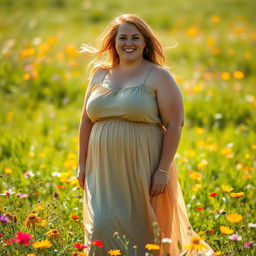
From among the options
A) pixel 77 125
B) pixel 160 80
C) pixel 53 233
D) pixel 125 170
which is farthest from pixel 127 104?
pixel 77 125

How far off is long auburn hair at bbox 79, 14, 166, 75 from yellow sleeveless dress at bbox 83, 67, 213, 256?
264 millimetres

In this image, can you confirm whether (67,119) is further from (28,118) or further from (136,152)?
(136,152)

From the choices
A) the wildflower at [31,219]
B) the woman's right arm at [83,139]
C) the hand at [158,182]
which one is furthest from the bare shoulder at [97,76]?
the wildflower at [31,219]

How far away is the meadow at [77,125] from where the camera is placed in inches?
109

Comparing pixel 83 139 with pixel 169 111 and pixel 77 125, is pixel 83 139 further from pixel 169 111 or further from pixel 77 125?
pixel 77 125

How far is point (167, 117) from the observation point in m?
2.70

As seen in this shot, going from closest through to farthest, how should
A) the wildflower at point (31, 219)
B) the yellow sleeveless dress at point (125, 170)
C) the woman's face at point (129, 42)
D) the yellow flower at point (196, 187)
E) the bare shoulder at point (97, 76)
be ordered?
the wildflower at point (31, 219), the yellow sleeveless dress at point (125, 170), the woman's face at point (129, 42), the bare shoulder at point (97, 76), the yellow flower at point (196, 187)

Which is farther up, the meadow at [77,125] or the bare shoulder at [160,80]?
the bare shoulder at [160,80]

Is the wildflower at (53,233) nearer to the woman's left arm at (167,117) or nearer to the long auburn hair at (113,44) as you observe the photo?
the woman's left arm at (167,117)

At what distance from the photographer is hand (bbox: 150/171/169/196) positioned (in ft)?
8.73

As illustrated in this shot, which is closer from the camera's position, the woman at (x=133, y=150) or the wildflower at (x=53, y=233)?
the wildflower at (x=53, y=233)

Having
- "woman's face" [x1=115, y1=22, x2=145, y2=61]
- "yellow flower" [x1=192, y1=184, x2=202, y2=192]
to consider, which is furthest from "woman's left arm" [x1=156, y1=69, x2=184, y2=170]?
"yellow flower" [x1=192, y1=184, x2=202, y2=192]

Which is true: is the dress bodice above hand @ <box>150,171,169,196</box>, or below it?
above

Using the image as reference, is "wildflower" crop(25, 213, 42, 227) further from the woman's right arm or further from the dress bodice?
the dress bodice
